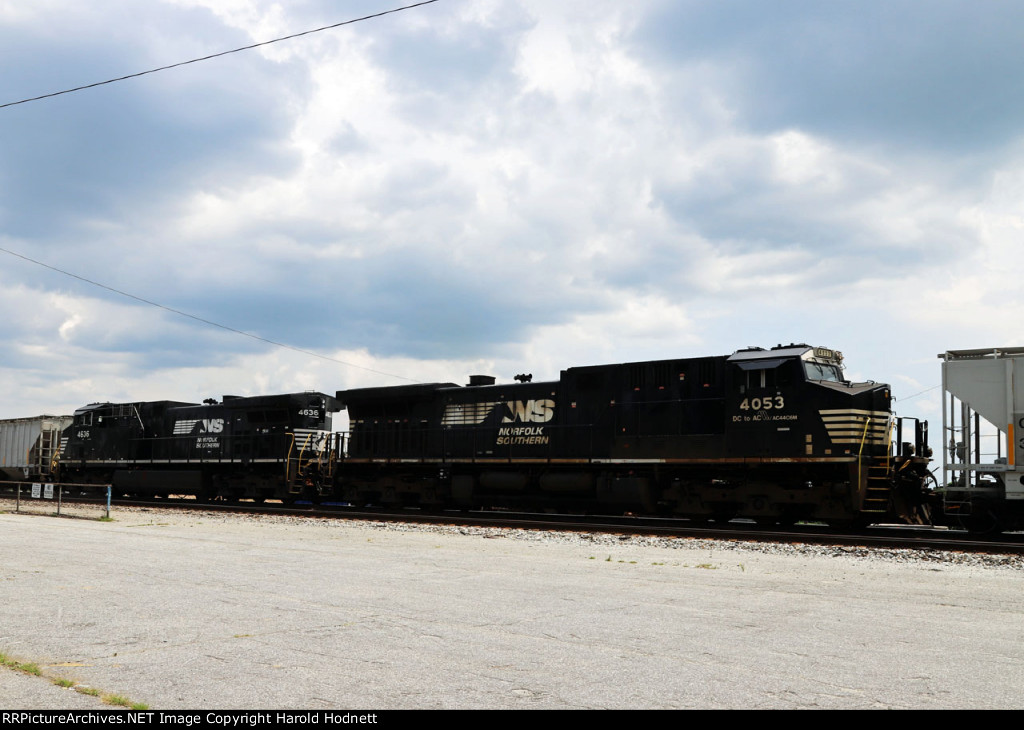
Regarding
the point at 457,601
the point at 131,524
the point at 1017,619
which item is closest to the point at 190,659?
the point at 457,601

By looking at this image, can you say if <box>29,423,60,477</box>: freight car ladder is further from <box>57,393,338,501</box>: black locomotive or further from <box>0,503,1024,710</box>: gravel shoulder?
<box>0,503,1024,710</box>: gravel shoulder

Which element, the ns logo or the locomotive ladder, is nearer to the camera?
the locomotive ladder

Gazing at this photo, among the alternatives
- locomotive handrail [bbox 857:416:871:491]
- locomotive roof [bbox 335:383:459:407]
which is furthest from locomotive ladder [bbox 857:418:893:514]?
locomotive roof [bbox 335:383:459:407]

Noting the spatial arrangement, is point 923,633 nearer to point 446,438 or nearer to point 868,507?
point 868,507

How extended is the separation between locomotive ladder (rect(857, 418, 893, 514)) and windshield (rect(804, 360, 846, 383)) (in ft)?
4.22

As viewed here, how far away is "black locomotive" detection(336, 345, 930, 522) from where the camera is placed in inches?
640

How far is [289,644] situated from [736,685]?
309 cm

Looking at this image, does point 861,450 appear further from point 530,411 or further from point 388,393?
point 388,393

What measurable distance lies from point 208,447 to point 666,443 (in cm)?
1705

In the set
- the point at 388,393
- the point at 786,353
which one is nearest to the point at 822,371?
the point at 786,353

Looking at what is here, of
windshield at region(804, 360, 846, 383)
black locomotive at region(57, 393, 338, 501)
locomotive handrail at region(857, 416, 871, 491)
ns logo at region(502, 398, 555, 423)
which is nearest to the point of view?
locomotive handrail at region(857, 416, 871, 491)

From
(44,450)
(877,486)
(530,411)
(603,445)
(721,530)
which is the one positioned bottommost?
(721,530)

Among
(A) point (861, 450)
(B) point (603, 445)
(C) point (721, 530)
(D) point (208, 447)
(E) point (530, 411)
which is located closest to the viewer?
(A) point (861, 450)

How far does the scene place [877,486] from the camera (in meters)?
16.2
